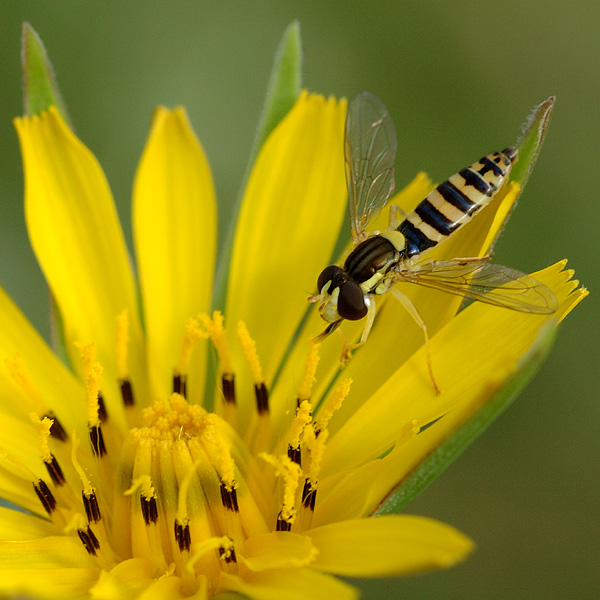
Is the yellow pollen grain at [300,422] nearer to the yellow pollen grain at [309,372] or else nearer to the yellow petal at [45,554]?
the yellow pollen grain at [309,372]

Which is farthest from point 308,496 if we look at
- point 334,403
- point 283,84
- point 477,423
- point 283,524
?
point 283,84

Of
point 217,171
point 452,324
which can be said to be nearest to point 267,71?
point 217,171

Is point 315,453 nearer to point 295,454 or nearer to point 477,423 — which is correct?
point 295,454

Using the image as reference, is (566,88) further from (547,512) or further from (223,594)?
(223,594)

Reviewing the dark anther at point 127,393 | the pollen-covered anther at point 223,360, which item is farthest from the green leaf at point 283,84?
the dark anther at point 127,393

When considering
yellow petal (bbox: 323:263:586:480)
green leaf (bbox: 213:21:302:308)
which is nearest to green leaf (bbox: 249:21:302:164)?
green leaf (bbox: 213:21:302:308)

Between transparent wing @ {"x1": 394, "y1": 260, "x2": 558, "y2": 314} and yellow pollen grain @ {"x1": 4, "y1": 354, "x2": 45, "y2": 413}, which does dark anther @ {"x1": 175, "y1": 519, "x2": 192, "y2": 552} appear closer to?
yellow pollen grain @ {"x1": 4, "y1": 354, "x2": 45, "y2": 413}
